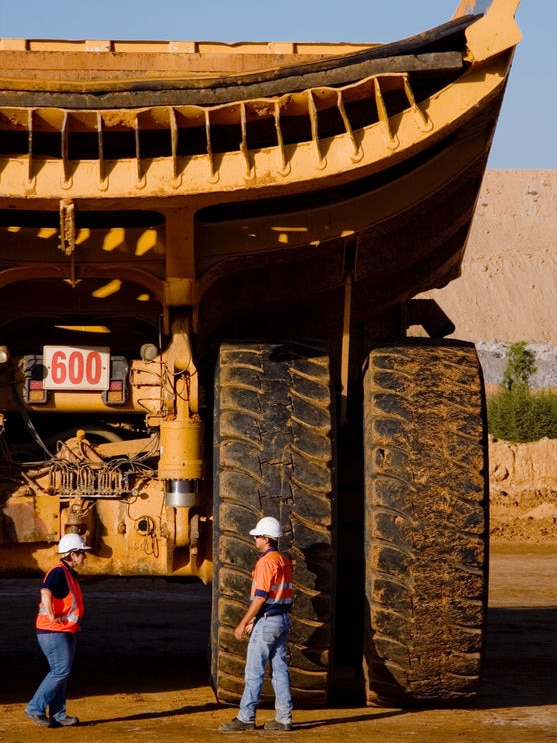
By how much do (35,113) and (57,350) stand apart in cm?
151

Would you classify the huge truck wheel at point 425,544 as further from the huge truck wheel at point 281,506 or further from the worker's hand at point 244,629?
the worker's hand at point 244,629

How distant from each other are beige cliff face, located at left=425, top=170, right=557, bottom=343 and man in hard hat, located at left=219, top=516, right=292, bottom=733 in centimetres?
5936

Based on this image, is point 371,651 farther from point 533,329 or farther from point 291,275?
point 533,329

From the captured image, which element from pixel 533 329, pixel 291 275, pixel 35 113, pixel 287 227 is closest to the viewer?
pixel 35 113

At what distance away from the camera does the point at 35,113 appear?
734 centimetres

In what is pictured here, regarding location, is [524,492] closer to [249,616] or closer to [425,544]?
[425,544]

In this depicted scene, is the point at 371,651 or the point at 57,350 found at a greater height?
the point at 57,350

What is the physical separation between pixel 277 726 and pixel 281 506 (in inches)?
Answer: 44.2

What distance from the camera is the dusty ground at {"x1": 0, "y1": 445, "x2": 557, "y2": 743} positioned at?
765cm

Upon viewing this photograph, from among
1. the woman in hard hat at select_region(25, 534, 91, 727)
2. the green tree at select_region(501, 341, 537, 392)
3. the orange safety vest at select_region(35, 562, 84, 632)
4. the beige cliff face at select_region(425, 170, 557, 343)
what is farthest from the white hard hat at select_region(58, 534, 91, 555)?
the beige cliff face at select_region(425, 170, 557, 343)

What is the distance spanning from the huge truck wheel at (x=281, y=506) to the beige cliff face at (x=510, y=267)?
194 feet

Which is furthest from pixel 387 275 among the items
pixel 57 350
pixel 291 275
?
pixel 57 350

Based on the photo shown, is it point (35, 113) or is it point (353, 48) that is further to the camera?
point (353, 48)

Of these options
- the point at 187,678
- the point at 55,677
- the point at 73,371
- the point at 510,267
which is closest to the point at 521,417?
the point at 187,678
